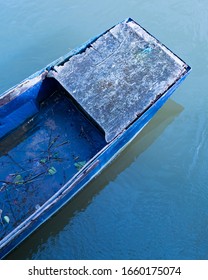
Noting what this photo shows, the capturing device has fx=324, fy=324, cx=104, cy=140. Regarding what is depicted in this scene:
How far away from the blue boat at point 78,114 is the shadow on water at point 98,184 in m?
0.39

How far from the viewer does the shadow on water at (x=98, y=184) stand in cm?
578

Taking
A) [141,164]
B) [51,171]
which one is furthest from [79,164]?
[141,164]

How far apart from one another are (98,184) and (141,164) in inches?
36.8

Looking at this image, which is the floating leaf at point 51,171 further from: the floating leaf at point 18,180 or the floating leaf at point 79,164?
the floating leaf at point 18,180

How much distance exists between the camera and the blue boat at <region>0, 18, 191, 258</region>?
18.5 ft

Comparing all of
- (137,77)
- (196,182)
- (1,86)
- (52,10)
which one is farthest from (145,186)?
(52,10)

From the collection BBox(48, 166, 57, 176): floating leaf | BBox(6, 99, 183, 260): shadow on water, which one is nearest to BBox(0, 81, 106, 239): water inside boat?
BBox(48, 166, 57, 176): floating leaf

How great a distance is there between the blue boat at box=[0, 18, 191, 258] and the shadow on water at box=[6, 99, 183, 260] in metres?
0.39

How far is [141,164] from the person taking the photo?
6.38 m

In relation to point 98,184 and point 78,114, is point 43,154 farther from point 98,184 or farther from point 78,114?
point 98,184

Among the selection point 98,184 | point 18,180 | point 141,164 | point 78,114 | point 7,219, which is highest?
point 78,114

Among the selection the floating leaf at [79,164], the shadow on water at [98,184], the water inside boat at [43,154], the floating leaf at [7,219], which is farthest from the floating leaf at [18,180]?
the floating leaf at [79,164]

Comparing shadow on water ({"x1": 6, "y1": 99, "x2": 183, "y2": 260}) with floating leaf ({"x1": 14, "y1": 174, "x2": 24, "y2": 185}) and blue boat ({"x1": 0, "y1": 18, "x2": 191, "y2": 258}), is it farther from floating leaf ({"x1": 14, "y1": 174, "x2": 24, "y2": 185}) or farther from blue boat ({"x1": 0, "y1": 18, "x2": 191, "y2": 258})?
floating leaf ({"x1": 14, "y1": 174, "x2": 24, "y2": 185})

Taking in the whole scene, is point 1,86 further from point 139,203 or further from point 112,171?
point 139,203
